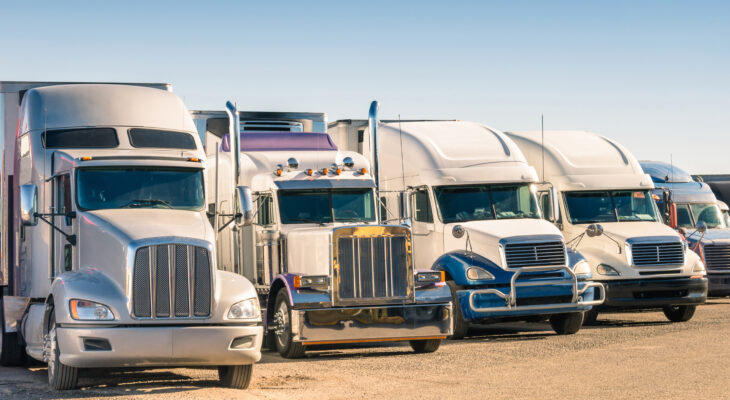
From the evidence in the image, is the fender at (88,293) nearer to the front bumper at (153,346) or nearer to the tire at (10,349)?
the front bumper at (153,346)

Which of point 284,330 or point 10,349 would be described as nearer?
point 10,349

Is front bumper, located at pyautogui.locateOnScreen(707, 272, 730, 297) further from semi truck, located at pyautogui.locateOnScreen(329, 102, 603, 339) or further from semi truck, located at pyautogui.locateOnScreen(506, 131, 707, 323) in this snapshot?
semi truck, located at pyautogui.locateOnScreen(329, 102, 603, 339)

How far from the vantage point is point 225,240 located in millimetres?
19141

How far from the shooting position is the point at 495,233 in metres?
19.1

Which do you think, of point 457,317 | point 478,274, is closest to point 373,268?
point 478,274

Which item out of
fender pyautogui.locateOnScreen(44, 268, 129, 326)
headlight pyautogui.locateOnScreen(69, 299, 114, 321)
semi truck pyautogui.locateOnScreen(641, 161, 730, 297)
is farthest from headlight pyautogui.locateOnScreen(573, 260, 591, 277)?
headlight pyautogui.locateOnScreen(69, 299, 114, 321)

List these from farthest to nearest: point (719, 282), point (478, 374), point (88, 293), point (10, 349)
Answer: point (719, 282)
point (10, 349)
point (478, 374)
point (88, 293)

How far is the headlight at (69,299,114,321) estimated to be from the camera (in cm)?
1236

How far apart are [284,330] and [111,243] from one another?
4314mm

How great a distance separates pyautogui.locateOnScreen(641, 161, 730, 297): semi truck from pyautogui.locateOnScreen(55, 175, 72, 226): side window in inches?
555

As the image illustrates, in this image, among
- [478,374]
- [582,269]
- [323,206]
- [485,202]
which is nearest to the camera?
[478,374]

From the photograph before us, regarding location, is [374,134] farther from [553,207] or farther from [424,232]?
[553,207]

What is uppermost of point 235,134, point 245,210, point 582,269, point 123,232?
point 235,134

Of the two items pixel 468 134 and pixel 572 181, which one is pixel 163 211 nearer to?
pixel 468 134
